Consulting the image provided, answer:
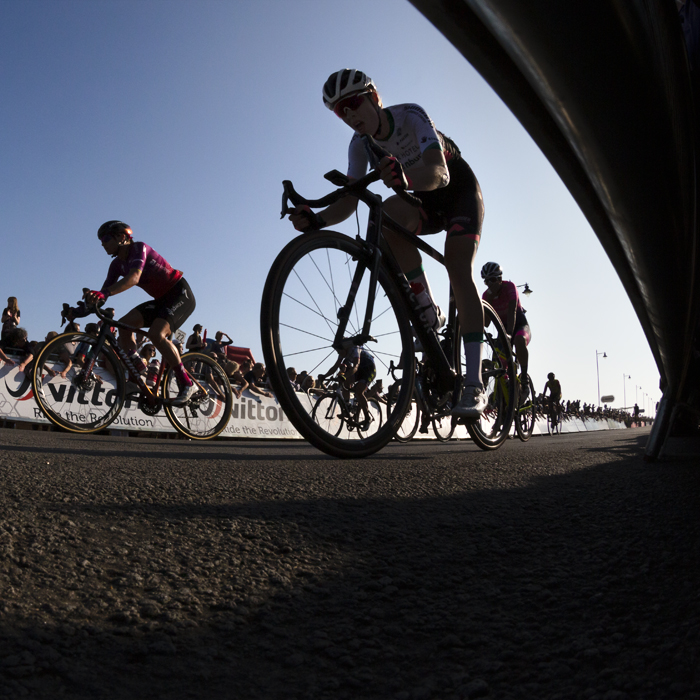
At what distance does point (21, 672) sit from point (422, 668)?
1.55ft

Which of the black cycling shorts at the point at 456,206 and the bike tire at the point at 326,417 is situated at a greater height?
the black cycling shorts at the point at 456,206

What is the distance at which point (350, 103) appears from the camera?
326 centimetres

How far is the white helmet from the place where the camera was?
10.4ft

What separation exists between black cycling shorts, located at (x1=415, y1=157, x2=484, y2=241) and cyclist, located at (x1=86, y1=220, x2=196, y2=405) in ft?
11.5

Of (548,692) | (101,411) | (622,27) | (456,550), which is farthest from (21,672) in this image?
(101,411)

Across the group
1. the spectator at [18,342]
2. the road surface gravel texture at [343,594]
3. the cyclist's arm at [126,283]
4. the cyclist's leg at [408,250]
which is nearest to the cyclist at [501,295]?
the cyclist's leg at [408,250]

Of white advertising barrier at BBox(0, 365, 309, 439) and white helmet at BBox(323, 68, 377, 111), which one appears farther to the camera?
white advertising barrier at BBox(0, 365, 309, 439)

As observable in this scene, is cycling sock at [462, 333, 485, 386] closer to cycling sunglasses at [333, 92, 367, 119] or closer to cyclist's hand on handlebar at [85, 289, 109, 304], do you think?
cycling sunglasses at [333, 92, 367, 119]

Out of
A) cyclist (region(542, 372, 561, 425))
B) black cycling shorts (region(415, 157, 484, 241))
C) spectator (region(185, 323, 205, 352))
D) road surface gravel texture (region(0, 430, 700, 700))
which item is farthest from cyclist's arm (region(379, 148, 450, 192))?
cyclist (region(542, 372, 561, 425))

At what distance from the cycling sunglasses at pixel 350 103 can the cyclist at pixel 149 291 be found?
352cm

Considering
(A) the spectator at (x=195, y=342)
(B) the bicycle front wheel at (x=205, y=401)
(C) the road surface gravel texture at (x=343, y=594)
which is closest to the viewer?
(C) the road surface gravel texture at (x=343, y=594)

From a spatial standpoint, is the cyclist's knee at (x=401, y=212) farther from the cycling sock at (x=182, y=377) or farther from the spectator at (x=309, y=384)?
the cycling sock at (x=182, y=377)

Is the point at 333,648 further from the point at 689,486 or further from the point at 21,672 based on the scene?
the point at 689,486

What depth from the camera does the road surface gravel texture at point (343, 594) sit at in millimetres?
686
